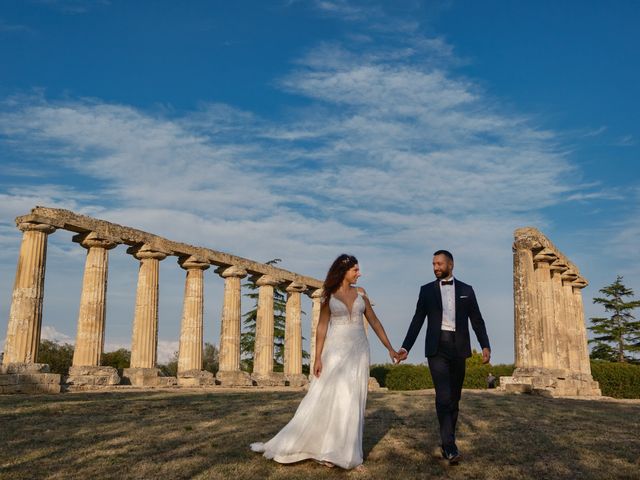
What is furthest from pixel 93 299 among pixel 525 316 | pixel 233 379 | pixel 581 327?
pixel 581 327

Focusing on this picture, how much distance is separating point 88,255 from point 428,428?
21502 mm

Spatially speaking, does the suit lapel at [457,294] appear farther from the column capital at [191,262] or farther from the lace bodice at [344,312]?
the column capital at [191,262]

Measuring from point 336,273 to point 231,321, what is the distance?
30.0 m

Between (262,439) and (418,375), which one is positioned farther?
(418,375)

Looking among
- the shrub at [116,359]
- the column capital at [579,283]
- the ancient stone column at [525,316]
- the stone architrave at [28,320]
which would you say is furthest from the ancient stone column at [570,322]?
the shrub at [116,359]

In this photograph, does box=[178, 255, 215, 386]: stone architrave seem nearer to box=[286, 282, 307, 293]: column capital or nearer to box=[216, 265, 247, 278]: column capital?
box=[216, 265, 247, 278]: column capital

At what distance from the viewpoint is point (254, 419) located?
14.0 metres

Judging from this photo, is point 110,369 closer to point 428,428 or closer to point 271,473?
point 428,428

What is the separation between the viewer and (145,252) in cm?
3266

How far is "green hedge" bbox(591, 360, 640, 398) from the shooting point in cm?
4716

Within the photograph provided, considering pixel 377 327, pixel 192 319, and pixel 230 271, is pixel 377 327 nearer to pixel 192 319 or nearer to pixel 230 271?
pixel 192 319

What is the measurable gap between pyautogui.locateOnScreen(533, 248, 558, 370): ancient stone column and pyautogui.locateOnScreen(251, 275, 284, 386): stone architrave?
622 inches

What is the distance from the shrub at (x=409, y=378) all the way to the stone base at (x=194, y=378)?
24166mm

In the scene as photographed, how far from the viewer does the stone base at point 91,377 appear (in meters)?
27.3
